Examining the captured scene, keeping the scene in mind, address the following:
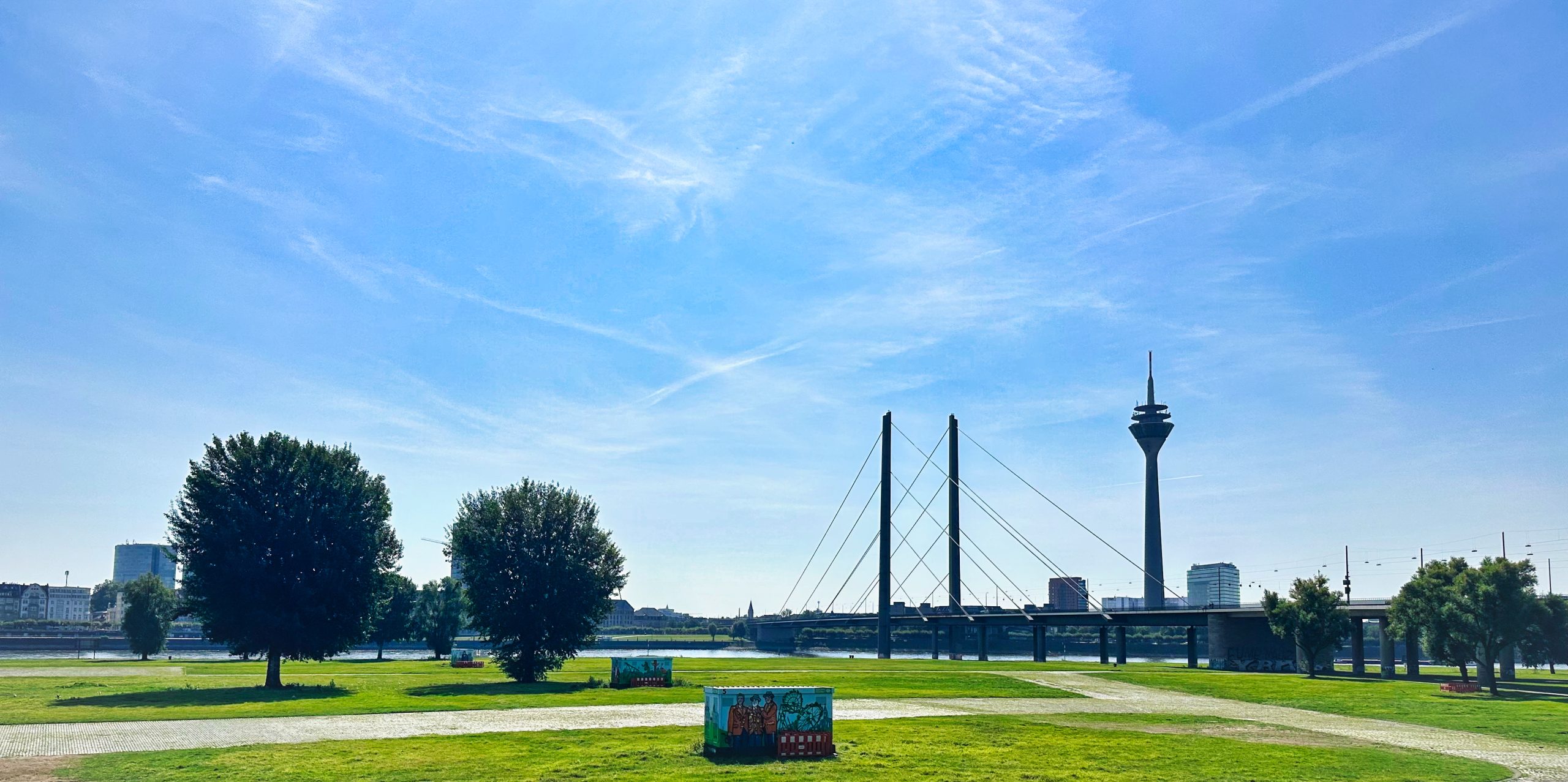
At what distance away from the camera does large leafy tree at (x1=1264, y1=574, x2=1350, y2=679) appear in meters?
69.1

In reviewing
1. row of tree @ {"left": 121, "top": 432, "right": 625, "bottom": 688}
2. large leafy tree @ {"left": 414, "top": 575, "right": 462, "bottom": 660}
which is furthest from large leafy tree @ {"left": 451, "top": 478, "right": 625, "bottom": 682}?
large leafy tree @ {"left": 414, "top": 575, "right": 462, "bottom": 660}

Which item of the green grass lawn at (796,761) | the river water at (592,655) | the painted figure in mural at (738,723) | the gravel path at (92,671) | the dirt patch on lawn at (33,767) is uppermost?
the painted figure in mural at (738,723)

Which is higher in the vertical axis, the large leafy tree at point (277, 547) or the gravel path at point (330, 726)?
the large leafy tree at point (277, 547)

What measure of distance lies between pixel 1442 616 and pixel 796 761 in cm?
4258

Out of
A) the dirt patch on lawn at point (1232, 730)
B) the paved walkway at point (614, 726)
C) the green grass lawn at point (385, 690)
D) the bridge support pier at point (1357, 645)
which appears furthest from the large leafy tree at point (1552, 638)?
the dirt patch on lawn at point (1232, 730)

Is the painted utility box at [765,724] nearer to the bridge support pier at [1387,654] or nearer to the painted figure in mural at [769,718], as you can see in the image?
the painted figure in mural at [769,718]

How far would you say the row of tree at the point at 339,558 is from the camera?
47.7 meters

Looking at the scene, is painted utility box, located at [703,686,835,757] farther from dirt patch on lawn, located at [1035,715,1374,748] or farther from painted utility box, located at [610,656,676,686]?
painted utility box, located at [610,656,676,686]

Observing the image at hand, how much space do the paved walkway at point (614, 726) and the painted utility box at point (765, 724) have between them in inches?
263

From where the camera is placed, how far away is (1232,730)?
108 feet

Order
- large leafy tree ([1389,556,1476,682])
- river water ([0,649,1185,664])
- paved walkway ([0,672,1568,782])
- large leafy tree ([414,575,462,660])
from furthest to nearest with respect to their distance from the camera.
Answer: river water ([0,649,1185,664]), large leafy tree ([414,575,462,660]), large leafy tree ([1389,556,1476,682]), paved walkway ([0,672,1568,782])

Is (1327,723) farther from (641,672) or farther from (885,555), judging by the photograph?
(885,555)

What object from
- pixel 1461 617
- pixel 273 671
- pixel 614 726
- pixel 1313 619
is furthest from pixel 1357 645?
pixel 273 671

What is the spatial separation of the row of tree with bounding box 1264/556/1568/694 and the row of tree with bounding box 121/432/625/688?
4134cm
